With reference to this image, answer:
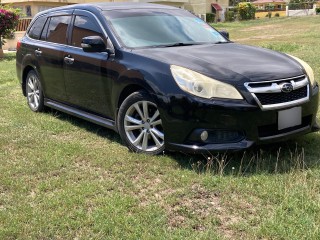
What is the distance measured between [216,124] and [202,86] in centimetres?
37

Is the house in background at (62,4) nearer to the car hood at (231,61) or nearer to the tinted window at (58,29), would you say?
the tinted window at (58,29)

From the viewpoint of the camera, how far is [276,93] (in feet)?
13.8

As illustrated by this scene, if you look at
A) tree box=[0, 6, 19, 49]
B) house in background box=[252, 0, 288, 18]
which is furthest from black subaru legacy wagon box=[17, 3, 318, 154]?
→ house in background box=[252, 0, 288, 18]

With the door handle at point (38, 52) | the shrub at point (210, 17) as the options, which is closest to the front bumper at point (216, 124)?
the door handle at point (38, 52)

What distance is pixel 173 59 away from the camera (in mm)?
4492

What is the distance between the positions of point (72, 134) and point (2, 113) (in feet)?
6.30

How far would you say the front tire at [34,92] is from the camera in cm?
682

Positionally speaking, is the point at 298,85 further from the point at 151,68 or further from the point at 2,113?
the point at 2,113

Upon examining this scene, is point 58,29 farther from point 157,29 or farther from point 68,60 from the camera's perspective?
point 157,29

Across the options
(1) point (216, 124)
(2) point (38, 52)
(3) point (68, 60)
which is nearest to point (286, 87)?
(1) point (216, 124)

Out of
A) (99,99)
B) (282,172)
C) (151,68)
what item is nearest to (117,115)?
(99,99)

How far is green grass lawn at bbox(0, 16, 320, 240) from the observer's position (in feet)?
10.5

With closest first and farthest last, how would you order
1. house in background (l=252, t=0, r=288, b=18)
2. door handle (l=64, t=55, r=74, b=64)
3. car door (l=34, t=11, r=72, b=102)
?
door handle (l=64, t=55, r=74, b=64), car door (l=34, t=11, r=72, b=102), house in background (l=252, t=0, r=288, b=18)

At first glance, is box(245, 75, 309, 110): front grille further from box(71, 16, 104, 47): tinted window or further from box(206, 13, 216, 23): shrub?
box(206, 13, 216, 23): shrub
